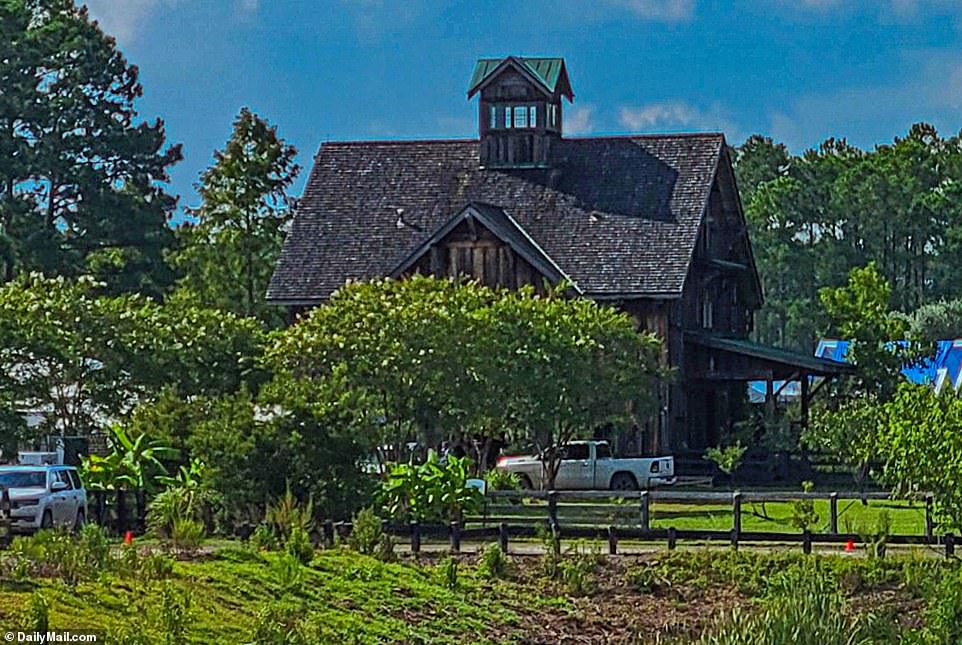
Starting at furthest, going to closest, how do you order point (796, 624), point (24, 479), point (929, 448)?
point (24, 479), point (929, 448), point (796, 624)

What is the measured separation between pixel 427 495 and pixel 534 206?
24.1 meters

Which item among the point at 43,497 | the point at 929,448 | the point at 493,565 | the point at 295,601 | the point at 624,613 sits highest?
the point at 929,448

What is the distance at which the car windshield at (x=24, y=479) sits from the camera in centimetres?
3503

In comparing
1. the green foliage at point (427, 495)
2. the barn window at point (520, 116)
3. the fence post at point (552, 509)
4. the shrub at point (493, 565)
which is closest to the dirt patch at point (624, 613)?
the shrub at point (493, 565)

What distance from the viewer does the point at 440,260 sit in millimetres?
55125

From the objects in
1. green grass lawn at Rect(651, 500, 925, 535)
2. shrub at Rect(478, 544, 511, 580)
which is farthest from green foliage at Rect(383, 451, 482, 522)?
green grass lawn at Rect(651, 500, 925, 535)

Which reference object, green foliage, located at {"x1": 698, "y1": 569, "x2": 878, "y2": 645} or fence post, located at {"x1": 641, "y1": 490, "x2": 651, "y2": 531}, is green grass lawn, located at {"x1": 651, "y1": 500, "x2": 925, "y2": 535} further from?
green foliage, located at {"x1": 698, "y1": 569, "x2": 878, "y2": 645}

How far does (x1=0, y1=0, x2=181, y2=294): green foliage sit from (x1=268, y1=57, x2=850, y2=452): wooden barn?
448 inches

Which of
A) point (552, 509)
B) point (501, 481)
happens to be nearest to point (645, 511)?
point (552, 509)

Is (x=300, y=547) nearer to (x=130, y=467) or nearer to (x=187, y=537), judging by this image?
(x=187, y=537)

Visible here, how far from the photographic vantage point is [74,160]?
6894cm

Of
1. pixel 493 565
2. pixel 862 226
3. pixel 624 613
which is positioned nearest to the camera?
pixel 624 613

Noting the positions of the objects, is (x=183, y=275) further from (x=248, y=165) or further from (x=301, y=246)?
(x=301, y=246)

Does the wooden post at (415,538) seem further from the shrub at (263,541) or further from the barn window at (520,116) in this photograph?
the barn window at (520,116)
